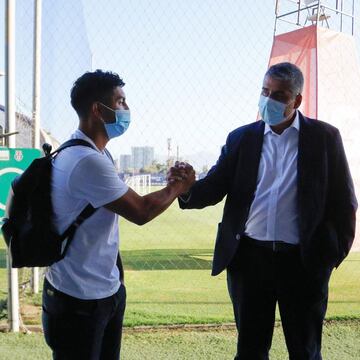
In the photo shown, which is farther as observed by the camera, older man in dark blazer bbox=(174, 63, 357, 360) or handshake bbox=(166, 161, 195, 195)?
older man in dark blazer bbox=(174, 63, 357, 360)

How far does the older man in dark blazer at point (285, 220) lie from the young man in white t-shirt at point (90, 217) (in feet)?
1.82

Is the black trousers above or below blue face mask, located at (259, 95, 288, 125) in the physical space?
below

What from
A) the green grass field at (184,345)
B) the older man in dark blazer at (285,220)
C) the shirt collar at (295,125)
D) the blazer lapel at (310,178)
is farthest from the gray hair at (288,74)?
the green grass field at (184,345)

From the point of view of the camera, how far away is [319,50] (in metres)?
4.29

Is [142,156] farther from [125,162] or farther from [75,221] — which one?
[75,221]

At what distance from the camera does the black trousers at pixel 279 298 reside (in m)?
2.02

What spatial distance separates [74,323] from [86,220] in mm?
355

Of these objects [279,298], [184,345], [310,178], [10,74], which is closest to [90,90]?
[310,178]

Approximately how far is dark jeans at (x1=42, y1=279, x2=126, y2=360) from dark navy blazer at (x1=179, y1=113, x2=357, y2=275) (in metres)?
0.74

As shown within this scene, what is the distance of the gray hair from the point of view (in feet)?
6.72

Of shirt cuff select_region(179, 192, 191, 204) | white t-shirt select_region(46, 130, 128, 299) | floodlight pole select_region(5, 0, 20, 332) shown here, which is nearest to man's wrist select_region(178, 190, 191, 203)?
shirt cuff select_region(179, 192, 191, 204)

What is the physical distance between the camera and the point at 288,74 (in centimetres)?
205

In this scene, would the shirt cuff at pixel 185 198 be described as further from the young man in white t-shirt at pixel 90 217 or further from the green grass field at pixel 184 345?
the green grass field at pixel 184 345

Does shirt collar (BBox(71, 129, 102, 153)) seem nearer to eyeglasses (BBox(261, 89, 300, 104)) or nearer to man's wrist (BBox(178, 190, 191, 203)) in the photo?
man's wrist (BBox(178, 190, 191, 203))
